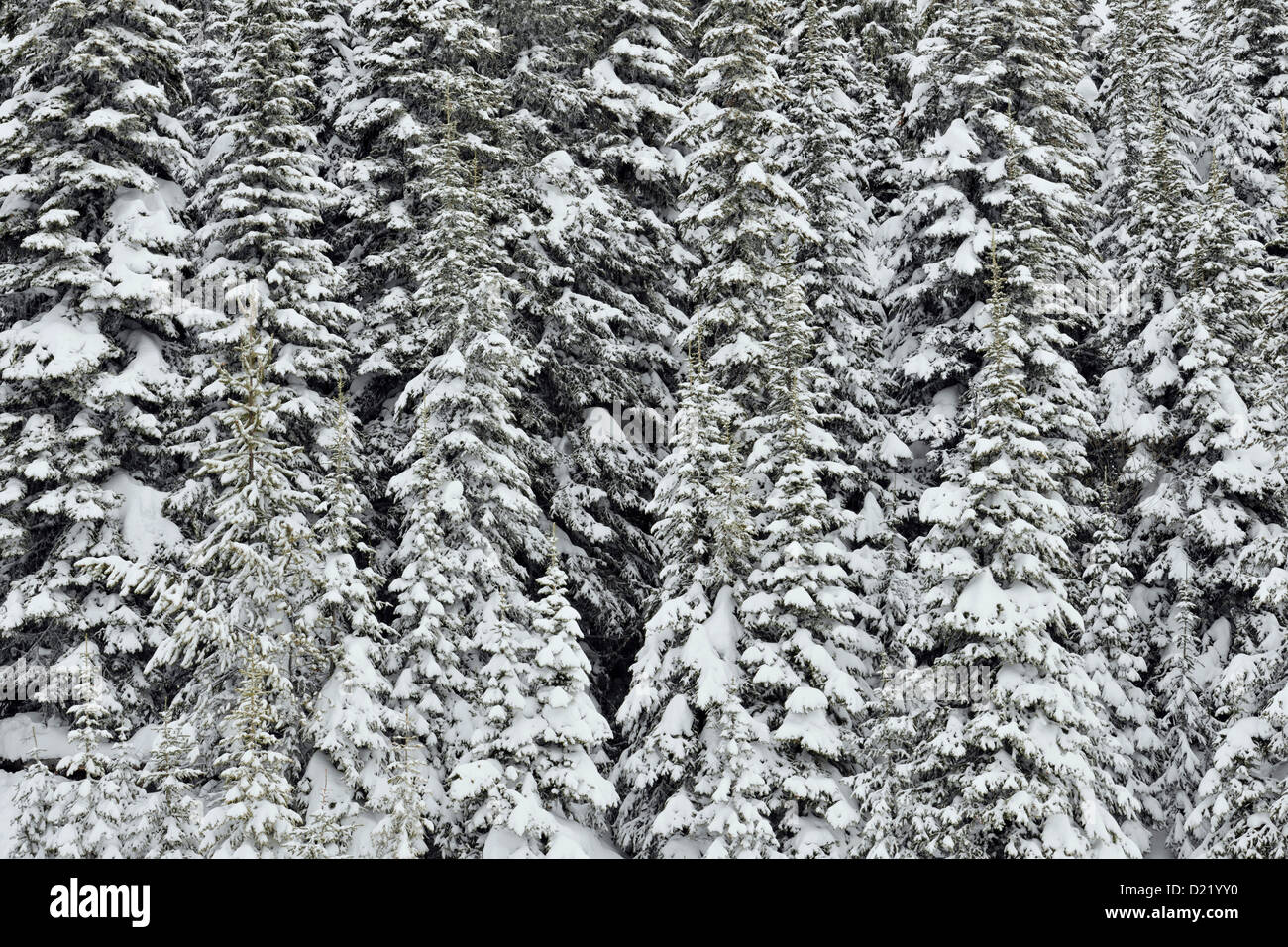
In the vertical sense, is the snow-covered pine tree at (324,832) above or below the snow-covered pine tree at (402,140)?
below

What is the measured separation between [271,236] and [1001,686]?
16029 millimetres

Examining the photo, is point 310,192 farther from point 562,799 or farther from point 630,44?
point 562,799

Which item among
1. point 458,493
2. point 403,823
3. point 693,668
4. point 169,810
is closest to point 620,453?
point 458,493

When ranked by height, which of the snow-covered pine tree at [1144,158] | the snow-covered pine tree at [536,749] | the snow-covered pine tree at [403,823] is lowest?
the snow-covered pine tree at [403,823]

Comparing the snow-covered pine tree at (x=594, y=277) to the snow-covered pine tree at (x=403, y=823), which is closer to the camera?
the snow-covered pine tree at (x=403, y=823)

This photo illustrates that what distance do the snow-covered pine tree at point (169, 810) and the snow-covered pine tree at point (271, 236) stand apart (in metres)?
6.85

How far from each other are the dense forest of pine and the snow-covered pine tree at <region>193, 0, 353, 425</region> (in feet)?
0.37

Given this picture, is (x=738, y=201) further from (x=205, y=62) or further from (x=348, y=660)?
(x=205, y=62)

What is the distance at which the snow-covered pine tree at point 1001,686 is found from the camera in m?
14.9

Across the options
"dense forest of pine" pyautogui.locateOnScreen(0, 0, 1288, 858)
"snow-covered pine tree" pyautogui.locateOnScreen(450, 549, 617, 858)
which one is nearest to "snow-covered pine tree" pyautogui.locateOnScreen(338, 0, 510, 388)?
"dense forest of pine" pyautogui.locateOnScreen(0, 0, 1288, 858)

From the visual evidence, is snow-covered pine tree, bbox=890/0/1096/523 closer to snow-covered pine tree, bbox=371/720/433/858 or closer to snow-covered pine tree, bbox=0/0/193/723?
snow-covered pine tree, bbox=371/720/433/858

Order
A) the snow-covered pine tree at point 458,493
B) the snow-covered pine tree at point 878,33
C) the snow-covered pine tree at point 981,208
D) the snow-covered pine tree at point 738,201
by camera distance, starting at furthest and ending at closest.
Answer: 1. the snow-covered pine tree at point 878,33
2. the snow-covered pine tree at point 738,201
3. the snow-covered pine tree at point 981,208
4. the snow-covered pine tree at point 458,493

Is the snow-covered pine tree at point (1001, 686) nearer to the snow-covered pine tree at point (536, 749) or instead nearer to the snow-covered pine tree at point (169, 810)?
the snow-covered pine tree at point (536, 749)

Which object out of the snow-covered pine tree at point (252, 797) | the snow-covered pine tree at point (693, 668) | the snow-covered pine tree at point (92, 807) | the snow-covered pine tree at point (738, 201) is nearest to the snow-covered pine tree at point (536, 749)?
the snow-covered pine tree at point (693, 668)
